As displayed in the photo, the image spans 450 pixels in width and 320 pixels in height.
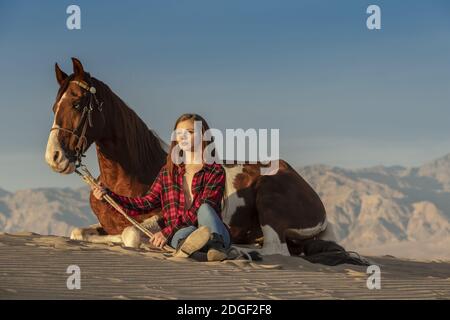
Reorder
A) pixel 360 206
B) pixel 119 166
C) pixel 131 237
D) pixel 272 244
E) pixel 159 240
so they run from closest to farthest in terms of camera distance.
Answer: pixel 159 240
pixel 131 237
pixel 272 244
pixel 119 166
pixel 360 206

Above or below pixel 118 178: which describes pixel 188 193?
below

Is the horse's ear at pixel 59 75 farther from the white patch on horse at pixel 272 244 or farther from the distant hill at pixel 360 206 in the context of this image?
the distant hill at pixel 360 206

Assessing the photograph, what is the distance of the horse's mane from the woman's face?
1.74 metres

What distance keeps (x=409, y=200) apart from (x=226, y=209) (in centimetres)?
8884

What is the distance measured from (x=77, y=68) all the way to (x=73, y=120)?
1.92 feet

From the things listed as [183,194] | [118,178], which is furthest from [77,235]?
[183,194]

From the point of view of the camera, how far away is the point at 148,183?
898cm

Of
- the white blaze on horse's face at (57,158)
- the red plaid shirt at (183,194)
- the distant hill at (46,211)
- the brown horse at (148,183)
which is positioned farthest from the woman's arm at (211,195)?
the distant hill at (46,211)

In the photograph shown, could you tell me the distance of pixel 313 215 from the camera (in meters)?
9.18

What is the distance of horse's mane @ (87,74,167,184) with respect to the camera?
8875 mm

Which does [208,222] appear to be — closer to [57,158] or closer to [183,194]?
[183,194]

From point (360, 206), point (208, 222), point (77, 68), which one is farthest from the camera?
point (360, 206)

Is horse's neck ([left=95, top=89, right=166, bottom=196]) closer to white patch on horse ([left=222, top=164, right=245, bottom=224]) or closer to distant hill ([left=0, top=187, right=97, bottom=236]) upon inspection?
white patch on horse ([left=222, top=164, right=245, bottom=224])

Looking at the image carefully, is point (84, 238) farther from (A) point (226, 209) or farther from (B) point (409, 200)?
(B) point (409, 200)
